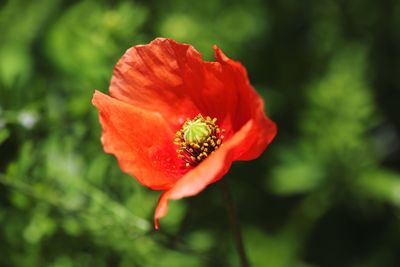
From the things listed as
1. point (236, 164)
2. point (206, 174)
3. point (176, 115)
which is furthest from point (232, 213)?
point (236, 164)

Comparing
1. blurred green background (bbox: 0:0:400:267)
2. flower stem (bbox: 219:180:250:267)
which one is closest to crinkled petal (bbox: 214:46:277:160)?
flower stem (bbox: 219:180:250:267)

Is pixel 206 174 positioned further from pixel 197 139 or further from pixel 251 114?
pixel 197 139

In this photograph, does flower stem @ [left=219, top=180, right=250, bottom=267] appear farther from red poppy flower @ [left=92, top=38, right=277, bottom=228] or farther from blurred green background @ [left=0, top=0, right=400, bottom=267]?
blurred green background @ [left=0, top=0, right=400, bottom=267]

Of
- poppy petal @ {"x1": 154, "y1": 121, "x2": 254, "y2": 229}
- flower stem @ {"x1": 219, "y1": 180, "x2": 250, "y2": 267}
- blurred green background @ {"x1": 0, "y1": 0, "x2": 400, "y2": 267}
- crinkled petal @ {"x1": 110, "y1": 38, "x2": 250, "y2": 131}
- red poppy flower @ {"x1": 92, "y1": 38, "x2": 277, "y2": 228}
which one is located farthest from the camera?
blurred green background @ {"x1": 0, "y1": 0, "x2": 400, "y2": 267}

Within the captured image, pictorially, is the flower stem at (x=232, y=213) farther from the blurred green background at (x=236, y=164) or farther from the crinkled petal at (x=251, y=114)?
the blurred green background at (x=236, y=164)

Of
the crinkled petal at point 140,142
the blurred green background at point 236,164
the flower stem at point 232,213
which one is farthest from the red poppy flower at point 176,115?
the blurred green background at point 236,164

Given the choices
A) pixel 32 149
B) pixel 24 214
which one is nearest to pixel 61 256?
pixel 24 214

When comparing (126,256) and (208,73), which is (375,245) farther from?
(208,73)
